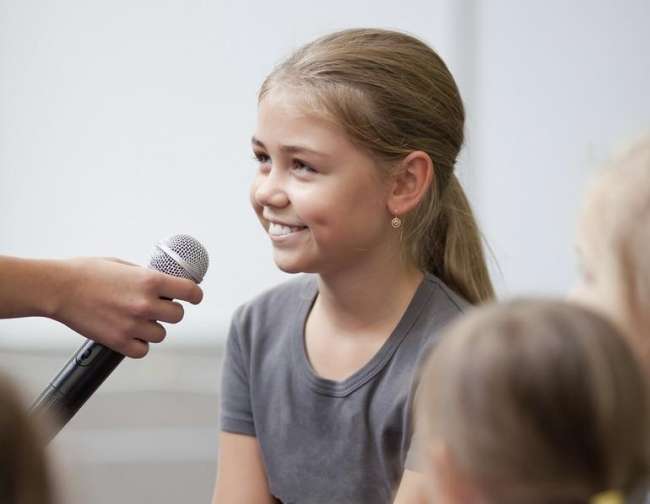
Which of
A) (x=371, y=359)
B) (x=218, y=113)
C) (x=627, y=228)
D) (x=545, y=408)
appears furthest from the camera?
(x=218, y=113)

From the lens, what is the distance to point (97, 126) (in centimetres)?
344

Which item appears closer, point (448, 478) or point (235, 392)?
point (448, 478)

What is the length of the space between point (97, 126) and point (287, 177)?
2.02 m

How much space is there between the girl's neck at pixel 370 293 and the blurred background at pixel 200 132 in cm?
177

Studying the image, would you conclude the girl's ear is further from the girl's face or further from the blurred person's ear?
the blurred person's ear

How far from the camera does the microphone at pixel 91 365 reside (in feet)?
4.35

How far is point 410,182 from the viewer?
5.25 ft

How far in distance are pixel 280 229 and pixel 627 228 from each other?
2.03ft

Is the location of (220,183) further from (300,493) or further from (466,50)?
(300,493)

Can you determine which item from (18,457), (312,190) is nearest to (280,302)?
(312,190)

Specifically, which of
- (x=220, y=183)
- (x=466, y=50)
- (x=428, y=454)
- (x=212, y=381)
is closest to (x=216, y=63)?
(x=220, y=183)

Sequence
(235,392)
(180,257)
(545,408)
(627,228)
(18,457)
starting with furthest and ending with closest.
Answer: (235,392), (180,257), (627,228), (545,408), (18,457)

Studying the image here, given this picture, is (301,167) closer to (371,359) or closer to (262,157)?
(262,157)

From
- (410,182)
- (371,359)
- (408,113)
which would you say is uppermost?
(408,113)
